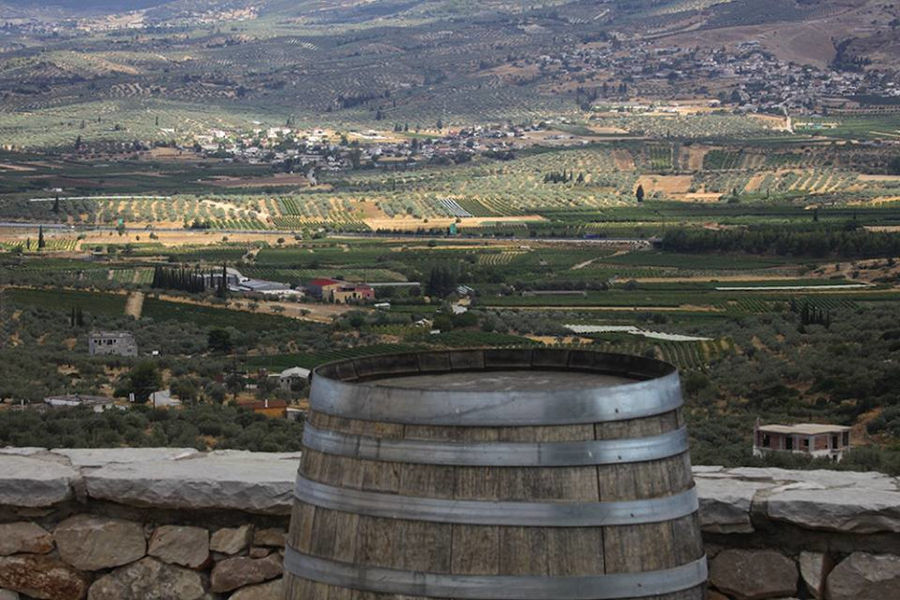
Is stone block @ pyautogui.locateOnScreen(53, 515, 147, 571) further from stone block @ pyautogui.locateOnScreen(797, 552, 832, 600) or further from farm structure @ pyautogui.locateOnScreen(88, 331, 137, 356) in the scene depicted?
farm structure @ pyautogui.locateOnScreen(88, 331, 137, 356)

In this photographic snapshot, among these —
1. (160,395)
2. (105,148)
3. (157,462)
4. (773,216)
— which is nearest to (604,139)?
(105,148)

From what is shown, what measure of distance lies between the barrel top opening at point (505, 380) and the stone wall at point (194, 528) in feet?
2.30

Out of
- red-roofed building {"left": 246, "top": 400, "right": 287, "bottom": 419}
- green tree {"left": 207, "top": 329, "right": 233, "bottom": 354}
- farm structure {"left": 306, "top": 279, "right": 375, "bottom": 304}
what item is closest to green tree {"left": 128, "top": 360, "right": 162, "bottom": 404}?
red-roofed building {"left": 246, "top": 400, "right": 287, "bottom": 419}

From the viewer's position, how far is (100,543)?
19.0 ft

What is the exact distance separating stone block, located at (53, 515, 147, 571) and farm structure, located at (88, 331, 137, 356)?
33.2 meters

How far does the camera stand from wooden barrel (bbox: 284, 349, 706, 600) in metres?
4.16

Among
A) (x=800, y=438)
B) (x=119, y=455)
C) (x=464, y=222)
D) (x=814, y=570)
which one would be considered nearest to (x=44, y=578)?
(x=119, y=455)

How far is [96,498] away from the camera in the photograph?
5812 mm

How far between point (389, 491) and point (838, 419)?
20656 mm

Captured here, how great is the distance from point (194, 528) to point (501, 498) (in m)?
1.82

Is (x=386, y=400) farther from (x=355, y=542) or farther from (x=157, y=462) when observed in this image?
(x=157, y=462)

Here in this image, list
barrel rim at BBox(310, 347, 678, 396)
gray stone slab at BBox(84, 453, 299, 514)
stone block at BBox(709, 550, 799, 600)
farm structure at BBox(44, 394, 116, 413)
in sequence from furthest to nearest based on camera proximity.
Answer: farm structure at BBox(44, 394, 116, 413), gray stone slab at BBox(84, 453, 299, 514), stone block at BBox(709, 550, 799, 600), barrel rim at BBox(310, 347, 678, 396)

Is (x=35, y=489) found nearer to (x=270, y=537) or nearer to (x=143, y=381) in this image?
(x=270, y=537)

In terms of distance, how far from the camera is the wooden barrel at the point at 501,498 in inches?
164
